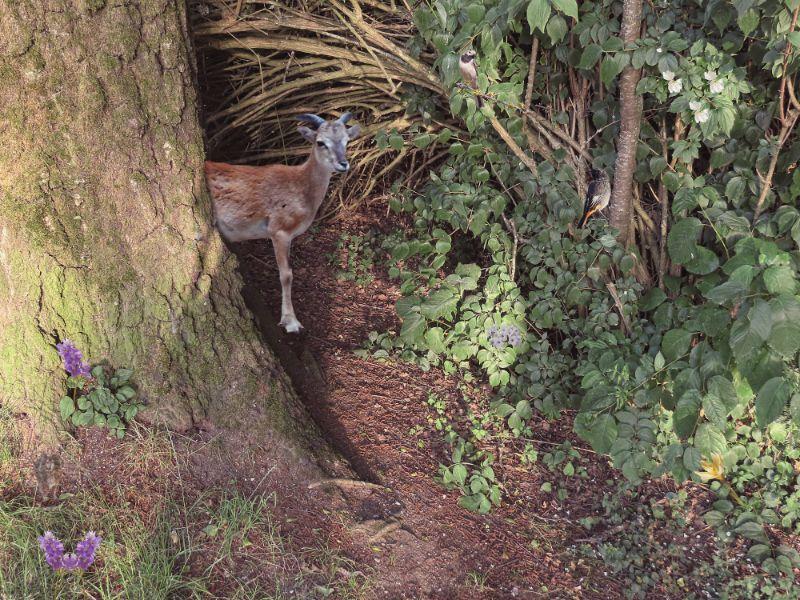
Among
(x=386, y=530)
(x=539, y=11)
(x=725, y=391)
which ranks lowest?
(x=386, y=530)

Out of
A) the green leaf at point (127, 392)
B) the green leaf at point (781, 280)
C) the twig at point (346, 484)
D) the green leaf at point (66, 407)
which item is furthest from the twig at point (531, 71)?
the green leaf at point (66, 407)

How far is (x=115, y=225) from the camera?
2.45 meters

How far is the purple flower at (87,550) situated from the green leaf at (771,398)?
2197 mm

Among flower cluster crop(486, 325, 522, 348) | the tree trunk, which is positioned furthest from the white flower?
the tree trunk

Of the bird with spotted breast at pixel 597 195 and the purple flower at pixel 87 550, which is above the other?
the bird with spotted breast at pixel 597 195

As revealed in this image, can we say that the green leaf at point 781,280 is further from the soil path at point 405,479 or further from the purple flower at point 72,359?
the purple flower at point 72,359

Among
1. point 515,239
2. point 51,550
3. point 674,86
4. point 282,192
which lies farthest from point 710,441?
point 51,550

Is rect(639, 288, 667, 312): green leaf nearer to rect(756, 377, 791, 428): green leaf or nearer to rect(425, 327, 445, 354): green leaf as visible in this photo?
rect(756, 377, 791, 428): green leaf

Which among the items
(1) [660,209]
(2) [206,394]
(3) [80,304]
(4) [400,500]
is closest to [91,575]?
(2) [206,394]

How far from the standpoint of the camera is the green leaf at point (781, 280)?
228cm

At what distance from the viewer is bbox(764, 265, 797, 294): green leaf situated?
228 centimetres

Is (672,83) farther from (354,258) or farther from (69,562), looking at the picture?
(69,562)

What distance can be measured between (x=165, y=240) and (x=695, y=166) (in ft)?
7.85

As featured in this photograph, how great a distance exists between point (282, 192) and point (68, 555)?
64.6 inches
